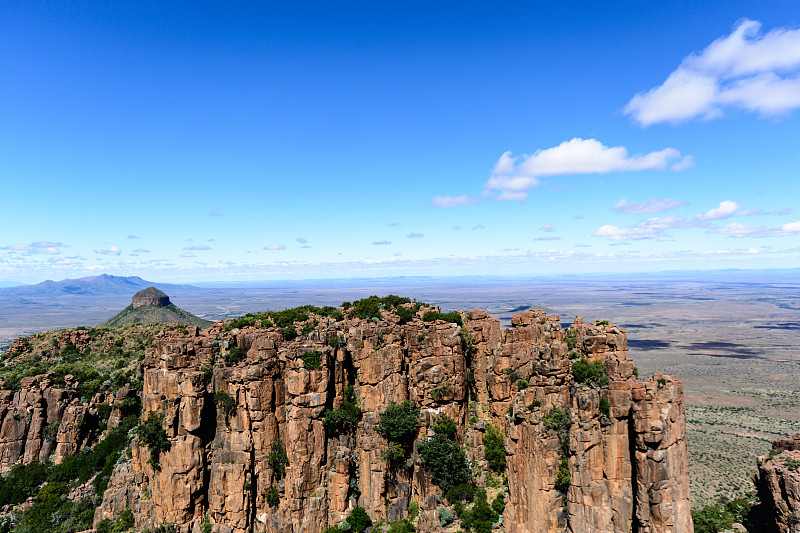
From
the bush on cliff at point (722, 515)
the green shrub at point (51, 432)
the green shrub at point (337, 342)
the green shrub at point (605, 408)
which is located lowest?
the bush on cliff at point (722, 515)

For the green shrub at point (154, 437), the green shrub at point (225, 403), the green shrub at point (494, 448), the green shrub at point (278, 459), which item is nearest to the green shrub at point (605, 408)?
the green shrub at point (494, 448)

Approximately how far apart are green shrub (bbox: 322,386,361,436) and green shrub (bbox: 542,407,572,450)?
17.6 metres

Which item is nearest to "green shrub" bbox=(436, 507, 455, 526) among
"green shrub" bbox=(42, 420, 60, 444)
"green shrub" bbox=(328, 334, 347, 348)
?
"green shrub" bbox=(328, 334, 347, 348)

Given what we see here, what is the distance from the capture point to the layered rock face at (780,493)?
36.9 metres

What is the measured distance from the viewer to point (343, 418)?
39.6 m

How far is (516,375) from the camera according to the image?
3869 centimetres

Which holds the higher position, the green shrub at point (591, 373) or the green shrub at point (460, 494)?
the green shrub at point (591, 373)

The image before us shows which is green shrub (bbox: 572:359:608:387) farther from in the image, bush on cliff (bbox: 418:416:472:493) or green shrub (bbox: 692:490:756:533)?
green shrub (bbox: 692:490:756:533)

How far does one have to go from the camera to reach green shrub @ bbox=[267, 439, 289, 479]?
3825cm

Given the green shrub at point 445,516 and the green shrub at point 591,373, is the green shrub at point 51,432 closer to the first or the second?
the green shrub at point 445,516

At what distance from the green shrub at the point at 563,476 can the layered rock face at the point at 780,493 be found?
2178cm

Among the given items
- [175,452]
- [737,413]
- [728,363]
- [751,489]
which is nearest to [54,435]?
[175,452]

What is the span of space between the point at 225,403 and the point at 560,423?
100ft

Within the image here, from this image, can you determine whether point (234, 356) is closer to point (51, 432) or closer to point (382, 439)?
point (382, 439)
